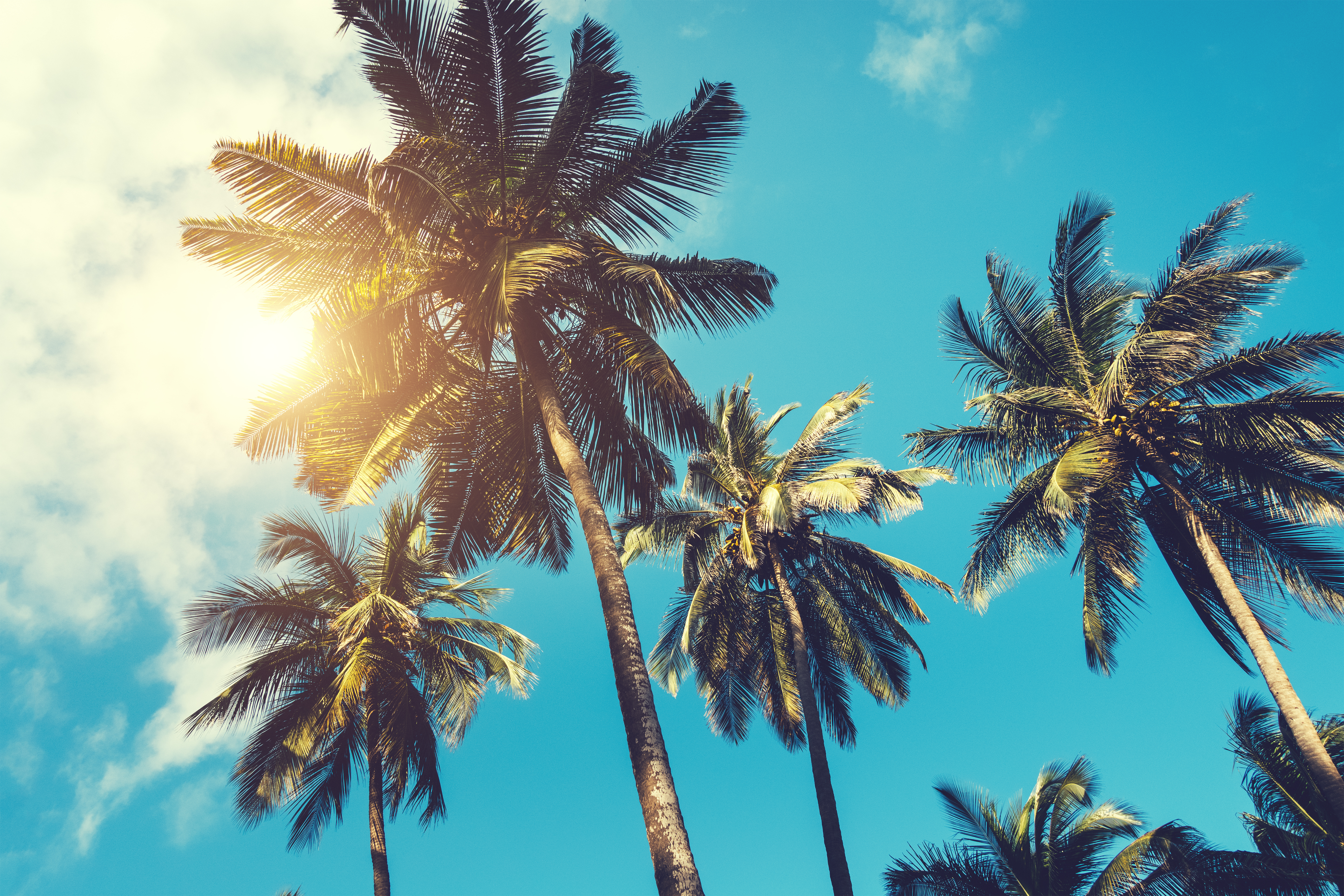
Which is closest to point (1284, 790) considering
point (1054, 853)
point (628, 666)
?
point (1054, 853)

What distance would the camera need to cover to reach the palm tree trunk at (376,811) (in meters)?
11.9

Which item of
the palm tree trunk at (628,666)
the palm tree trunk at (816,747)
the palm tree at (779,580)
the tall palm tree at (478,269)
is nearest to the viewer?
the palm tree trunk at (628,666)

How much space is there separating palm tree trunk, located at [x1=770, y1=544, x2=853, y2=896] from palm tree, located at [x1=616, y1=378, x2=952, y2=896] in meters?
0.28

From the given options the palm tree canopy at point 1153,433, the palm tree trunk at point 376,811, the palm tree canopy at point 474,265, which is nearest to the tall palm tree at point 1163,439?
the palm tree canopy at point 1153,433

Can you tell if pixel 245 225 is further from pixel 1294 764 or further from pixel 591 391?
pixel 1294 764

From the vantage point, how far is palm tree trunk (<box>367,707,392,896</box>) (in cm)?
1190

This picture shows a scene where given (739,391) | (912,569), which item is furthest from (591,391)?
(912,569)

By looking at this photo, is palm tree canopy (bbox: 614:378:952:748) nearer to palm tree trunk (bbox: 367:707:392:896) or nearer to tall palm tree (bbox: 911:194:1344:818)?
tall palm tree (bbox: 911:194:1344:818)

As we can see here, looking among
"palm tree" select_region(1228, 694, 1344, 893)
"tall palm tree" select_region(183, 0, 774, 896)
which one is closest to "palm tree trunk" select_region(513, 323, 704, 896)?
"tall palm tree" select_region(183, 0, 774, 896)

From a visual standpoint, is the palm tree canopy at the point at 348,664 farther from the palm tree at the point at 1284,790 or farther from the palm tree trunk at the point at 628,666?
the palm tree at the point at 1284,790

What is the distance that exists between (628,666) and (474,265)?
5692 mm

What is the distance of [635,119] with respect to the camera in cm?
980

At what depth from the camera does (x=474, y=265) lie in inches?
380

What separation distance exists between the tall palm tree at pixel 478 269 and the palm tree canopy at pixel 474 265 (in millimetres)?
27
